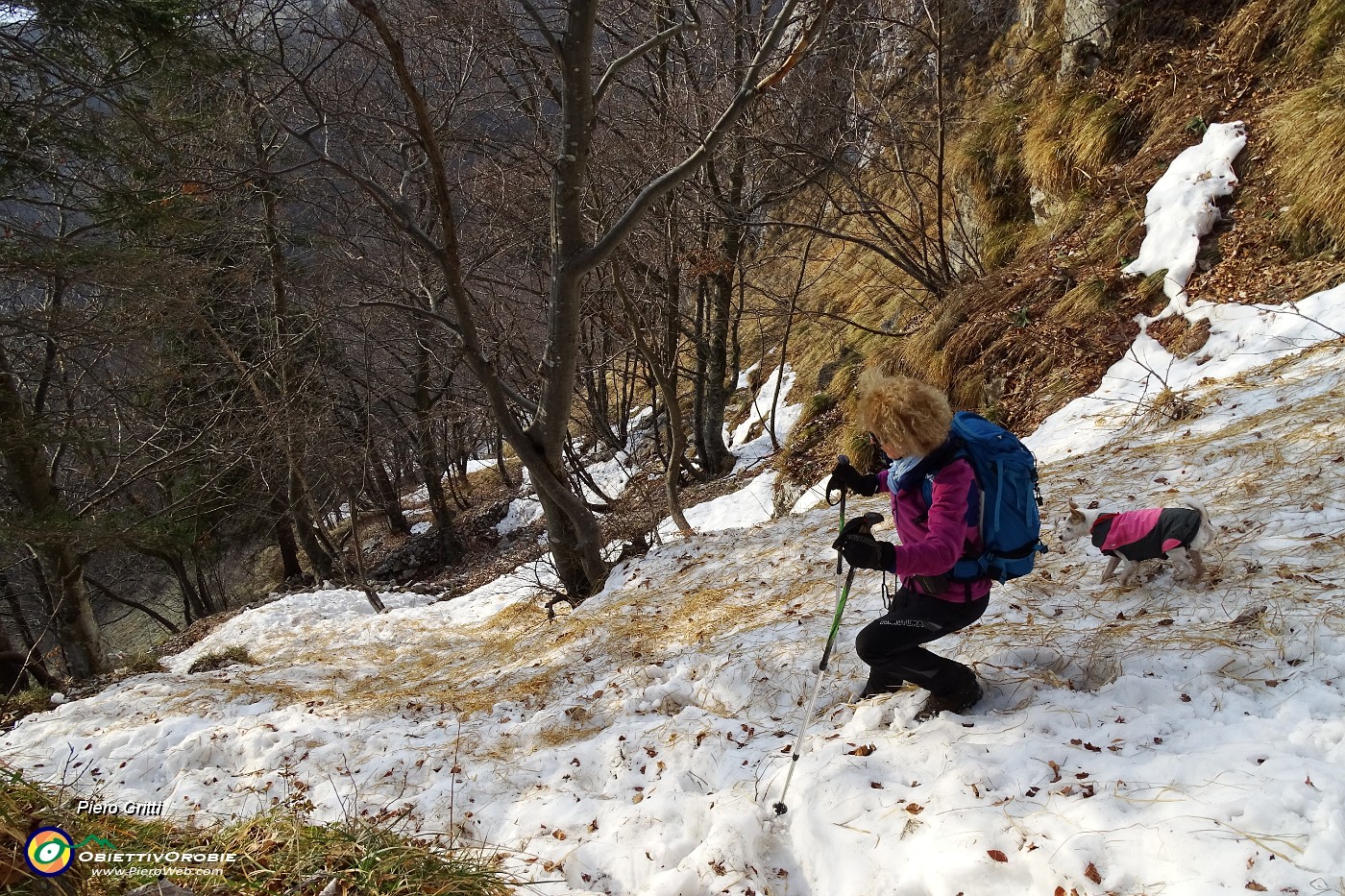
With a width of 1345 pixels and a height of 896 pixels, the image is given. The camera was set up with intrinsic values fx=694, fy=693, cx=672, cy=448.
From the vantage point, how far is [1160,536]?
10.9 ft

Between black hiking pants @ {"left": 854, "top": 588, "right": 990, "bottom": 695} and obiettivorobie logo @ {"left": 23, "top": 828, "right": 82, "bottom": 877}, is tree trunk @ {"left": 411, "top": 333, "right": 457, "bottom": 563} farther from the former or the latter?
black hiking pants @ {"left": 854, "top": 588, "right": 990, "bottom": 695}

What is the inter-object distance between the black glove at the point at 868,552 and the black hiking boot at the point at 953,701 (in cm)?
77

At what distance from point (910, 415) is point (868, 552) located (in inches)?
21.7

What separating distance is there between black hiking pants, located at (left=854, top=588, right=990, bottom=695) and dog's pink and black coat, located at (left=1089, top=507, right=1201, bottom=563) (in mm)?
1013

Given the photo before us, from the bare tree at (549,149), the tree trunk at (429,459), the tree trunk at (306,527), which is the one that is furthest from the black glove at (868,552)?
the tree trunk at (429,459)

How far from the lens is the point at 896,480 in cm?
283

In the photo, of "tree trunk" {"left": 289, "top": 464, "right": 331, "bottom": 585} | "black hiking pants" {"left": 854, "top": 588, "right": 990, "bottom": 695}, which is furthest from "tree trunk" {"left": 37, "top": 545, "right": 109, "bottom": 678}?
"black hiking pants" {"left": 854, "top": 588, "right": 990, "bottom": 695}

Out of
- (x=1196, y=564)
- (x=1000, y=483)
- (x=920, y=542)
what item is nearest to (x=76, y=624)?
(x=920, y=542)

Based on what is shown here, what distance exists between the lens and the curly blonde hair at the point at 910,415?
266 centimetres

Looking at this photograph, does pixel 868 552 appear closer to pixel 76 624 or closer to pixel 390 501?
pixel 76 624

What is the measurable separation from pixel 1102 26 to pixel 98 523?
45.6 ft

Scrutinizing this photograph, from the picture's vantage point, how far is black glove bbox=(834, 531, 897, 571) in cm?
262

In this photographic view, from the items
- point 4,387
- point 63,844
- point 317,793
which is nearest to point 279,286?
point 4,387

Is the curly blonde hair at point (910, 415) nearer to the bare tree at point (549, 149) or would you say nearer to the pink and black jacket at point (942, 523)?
the pink and black jacket at point (942, 523)
